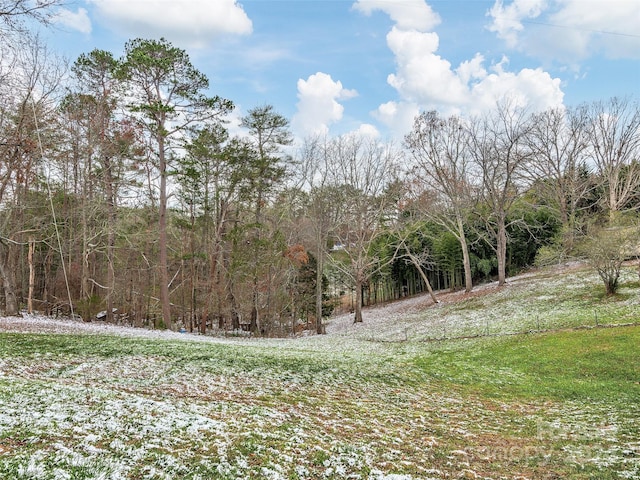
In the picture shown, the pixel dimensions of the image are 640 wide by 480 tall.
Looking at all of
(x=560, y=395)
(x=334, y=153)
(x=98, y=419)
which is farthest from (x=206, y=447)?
(x=334, y=153)

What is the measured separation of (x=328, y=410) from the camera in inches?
312

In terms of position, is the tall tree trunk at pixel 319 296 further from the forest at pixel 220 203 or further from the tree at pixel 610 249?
the tree at pixel 610 249

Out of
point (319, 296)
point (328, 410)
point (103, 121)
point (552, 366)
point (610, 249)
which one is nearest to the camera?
point (328, 410)

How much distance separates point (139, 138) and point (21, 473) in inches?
963

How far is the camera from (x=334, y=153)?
109 feet

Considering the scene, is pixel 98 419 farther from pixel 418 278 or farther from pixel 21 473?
pixel 418 278

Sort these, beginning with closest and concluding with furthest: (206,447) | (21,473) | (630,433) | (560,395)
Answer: (21,473)
(206,447)
(630,433)
(560,395)

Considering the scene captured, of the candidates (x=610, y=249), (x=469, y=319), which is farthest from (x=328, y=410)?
(x=610, y=249)

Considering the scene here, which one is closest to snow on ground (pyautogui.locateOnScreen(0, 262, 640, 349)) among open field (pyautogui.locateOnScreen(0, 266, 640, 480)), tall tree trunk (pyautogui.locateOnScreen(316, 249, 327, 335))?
open field (pyautogui.locateOnScreen(0, 266, 640, 480))

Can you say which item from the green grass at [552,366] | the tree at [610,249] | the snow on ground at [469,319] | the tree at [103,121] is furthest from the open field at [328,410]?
the tree at [103,121]

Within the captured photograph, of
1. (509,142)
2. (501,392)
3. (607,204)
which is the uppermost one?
(509,142)

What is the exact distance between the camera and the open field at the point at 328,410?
4789 millimetres

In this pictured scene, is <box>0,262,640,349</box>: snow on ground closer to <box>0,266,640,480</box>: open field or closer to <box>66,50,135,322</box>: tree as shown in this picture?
<box>0,266,640,480</box>: open field

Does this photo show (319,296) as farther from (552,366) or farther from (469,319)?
(552,366)
